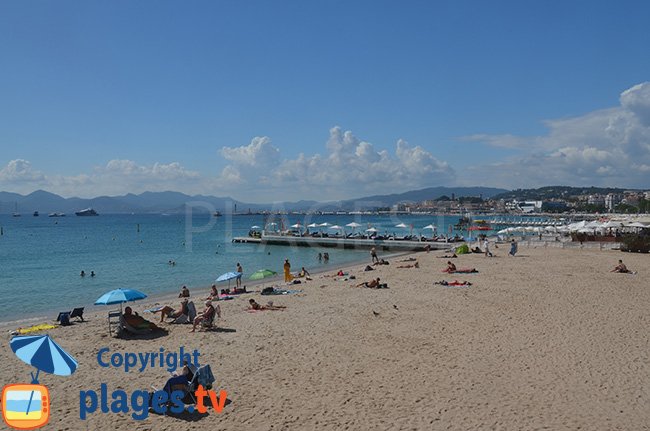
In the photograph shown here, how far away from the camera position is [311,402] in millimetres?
7273

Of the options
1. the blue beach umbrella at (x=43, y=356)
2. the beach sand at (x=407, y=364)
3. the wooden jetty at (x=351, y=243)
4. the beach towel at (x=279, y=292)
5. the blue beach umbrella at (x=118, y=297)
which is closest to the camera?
the beach sand at (x=407, y=364)

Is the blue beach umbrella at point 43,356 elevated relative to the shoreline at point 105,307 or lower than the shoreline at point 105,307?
elevated

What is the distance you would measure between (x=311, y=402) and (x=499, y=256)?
24.6 metres

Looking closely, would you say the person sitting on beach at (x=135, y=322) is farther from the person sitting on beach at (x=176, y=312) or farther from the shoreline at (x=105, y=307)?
the shoreline at (x=105, y=307)

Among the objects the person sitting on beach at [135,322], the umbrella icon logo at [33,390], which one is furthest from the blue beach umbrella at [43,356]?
the person sitting on beach at [135,322]

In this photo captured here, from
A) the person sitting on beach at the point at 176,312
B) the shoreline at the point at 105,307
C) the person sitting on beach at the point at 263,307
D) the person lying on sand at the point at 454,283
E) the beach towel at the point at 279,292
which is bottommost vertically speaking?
the shoreline at the point at 105,307

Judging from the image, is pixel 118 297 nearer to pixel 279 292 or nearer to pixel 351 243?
pixel 279 292

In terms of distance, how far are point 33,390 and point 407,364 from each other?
657 cm

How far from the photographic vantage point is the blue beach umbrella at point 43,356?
732 cm

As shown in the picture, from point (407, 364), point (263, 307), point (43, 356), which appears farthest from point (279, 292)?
point (43, 356)

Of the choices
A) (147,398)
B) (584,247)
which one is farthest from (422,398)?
(584,247)

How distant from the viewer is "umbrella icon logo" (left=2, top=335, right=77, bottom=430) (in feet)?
22.5

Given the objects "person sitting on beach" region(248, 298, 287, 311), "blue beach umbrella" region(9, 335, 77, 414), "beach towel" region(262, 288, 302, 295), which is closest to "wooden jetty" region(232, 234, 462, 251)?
"beach towel" region(262, 288, 302, 295)

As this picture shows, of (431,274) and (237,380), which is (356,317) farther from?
(431,274)
